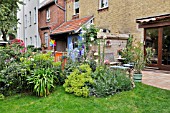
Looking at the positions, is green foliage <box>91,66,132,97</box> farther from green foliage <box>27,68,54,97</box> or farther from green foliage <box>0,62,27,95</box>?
green foliage <box>0,62,27,95</box>

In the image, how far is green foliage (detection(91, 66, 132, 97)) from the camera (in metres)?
5.81

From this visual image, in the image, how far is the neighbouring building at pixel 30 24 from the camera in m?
23.2

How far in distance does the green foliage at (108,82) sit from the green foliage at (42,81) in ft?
4.79

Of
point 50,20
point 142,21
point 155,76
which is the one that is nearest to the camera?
point 155,76

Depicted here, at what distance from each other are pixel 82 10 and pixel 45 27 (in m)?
5.60

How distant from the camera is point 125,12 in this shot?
1198 centimetres

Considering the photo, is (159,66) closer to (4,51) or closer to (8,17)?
(4,51)

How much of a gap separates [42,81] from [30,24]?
21.4m

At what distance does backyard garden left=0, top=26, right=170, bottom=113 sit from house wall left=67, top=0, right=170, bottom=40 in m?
4.18

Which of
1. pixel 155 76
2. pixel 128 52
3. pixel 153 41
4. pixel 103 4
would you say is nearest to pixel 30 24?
pixel 103 4

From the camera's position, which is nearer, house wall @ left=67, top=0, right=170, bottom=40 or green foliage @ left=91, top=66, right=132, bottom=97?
green foliage @ left=91, top=66, right=132, bottom=97

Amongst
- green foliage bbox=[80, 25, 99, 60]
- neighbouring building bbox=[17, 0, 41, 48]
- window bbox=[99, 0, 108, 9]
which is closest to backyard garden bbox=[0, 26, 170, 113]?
green foliage bbox=[80, 25, 99, 60]

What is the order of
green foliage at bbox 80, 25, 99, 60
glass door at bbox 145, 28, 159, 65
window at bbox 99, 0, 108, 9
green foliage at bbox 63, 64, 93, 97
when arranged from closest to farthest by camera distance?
green foliage at bbox 63, 64, 93, 97
green foliage at bbox 80, 25, 99, 60
glass door at bbox 145, 28, 159, 65
window at bbox 99, 0, 108, 9

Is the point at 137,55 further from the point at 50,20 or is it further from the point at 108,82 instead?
the point at 50,20
